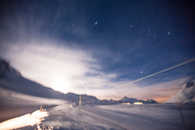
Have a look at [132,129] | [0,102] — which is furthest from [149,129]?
[0,102]

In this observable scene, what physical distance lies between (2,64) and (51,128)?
3615 centimetres

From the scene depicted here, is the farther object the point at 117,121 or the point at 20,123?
the point at 117,121

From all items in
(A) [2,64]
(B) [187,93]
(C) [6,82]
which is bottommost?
(B) [187,93]

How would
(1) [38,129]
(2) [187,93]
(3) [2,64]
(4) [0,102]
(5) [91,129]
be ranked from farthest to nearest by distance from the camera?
(2) [187,93]
(3) [2,64]
(4) [0,102]
(5) [91,129]
(1) [38,129]

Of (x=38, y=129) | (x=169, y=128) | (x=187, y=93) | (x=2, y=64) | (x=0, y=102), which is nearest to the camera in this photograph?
(x=38, y=129)

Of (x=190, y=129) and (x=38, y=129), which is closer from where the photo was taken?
(x=38, y=129)

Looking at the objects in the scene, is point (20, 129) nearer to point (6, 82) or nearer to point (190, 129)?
point (190, 129)

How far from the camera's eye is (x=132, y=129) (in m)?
5.04

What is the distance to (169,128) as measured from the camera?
5.47 meters

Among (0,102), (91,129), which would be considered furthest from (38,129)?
(0,102)

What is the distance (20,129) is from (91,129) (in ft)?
10.5

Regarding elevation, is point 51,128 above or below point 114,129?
above

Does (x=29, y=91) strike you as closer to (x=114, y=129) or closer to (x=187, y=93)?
(x=114, y=129)

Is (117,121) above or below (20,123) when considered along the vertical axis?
below
